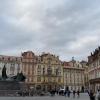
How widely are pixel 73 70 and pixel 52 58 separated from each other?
59.5ft

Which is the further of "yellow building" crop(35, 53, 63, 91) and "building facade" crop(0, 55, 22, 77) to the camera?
"yellow building" crop(35, 53, 63, 91)

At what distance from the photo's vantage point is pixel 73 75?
13150 centimetres

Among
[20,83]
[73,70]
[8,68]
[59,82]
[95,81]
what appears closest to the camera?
[20,83]

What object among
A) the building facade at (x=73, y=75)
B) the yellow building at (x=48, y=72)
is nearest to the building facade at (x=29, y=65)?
the yellow building at (x=48, y=72)

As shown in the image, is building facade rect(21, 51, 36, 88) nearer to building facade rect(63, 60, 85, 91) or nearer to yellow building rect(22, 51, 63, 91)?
yellow building rect(22, 51, 63, 91)

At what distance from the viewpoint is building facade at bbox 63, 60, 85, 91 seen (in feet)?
417

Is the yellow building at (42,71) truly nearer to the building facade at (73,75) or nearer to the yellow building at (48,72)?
the yellow building at (48,72)

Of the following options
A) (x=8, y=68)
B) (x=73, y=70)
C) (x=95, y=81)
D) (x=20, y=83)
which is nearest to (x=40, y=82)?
(x=8, y=68)

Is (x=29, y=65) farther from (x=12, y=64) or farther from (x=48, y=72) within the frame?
(x=48, y=72)

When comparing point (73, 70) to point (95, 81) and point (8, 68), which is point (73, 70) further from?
Result: point (95, 81)

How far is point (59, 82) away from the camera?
12075 cm

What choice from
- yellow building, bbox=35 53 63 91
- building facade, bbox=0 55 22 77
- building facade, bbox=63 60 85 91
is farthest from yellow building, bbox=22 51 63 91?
building facade, bbox=63 60 85 91

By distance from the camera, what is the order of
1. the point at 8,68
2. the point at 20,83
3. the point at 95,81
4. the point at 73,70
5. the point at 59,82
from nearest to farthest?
the point at 20,83 → the point at 95,81 → the point at 8,68 → the point at 59,82 → the point at 73,70

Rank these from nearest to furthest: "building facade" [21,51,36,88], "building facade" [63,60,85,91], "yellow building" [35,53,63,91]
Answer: "building facade" [21,51,36,88] < "yellow building" [35,53,63,91] < "building facade" [63,60,85,91]
